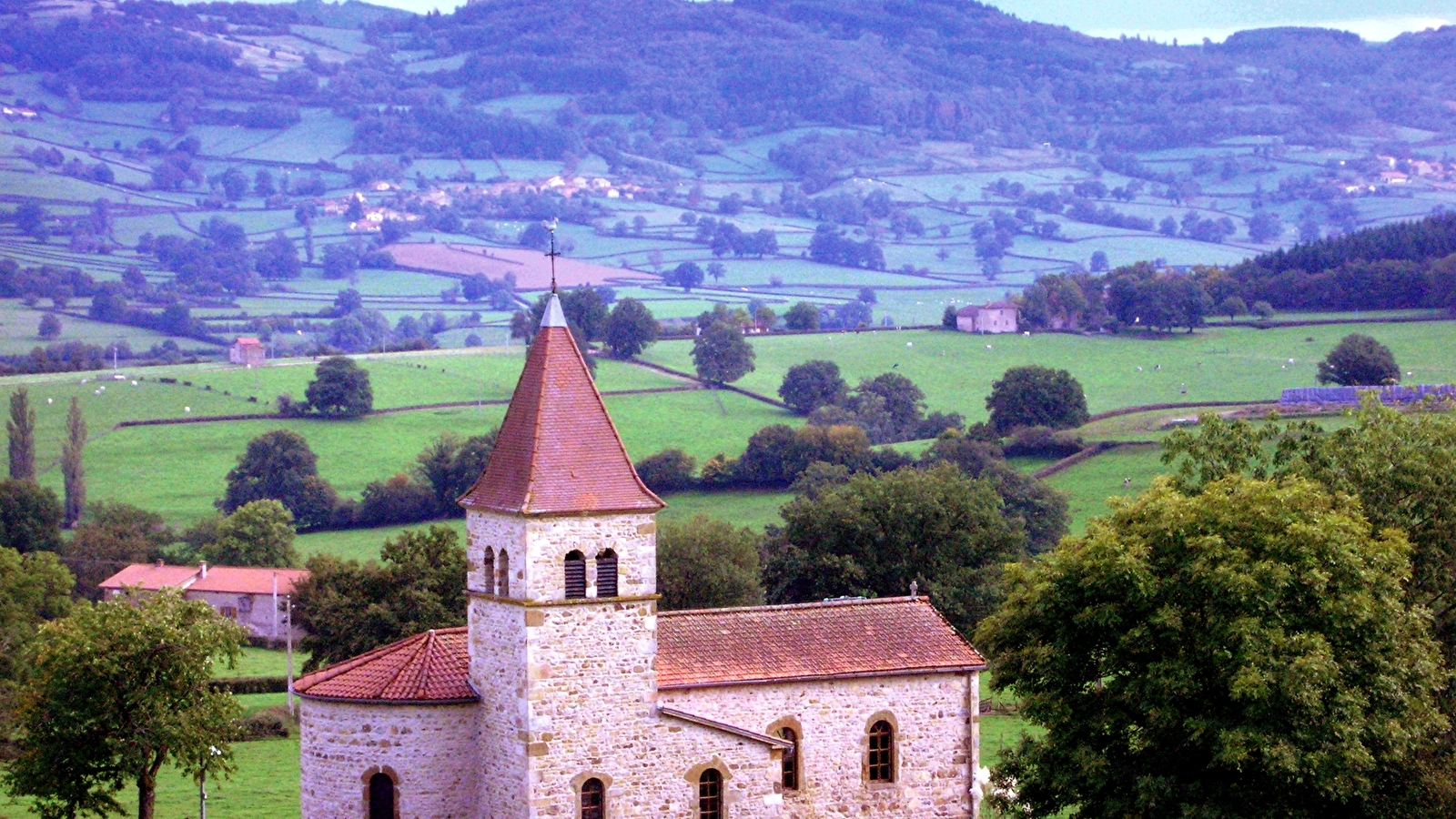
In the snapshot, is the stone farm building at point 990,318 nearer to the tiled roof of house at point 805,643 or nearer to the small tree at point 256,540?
the small tree at point 256,540

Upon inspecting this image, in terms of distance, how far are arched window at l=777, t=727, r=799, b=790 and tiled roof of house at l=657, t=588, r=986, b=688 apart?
1278mm

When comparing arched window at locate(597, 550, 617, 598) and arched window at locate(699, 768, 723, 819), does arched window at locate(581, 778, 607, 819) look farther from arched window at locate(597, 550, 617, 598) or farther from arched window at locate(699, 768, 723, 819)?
arched window at locate(597, 550, 617, 598)

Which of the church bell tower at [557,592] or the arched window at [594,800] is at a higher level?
the church bell tower at [557,592]

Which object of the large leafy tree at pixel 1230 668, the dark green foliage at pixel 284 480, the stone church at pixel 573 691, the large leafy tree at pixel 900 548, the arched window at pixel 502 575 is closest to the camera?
the large leafy tree at pixel 1230 668

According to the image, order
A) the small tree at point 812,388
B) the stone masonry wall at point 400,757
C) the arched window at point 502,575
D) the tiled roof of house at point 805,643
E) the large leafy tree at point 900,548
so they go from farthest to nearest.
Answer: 1. the small tree at point 812,388
2. the large leafy tree at point 900,548
3. the tiled roof of house at point 805,643
4. the stone masonry wall at point 400,757
5. the arched window at point 502,575

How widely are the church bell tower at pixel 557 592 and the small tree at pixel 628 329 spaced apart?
11189 centimetres

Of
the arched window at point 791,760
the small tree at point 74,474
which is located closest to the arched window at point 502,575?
the arched window at point 791,760

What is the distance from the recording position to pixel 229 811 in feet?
160

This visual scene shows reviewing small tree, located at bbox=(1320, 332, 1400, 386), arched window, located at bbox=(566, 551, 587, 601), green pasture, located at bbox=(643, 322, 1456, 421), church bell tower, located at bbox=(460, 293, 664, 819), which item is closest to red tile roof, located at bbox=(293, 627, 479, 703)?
church bell tower, located at bbox=(460, 293, 664, 819)

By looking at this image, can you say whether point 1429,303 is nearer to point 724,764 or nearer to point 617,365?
point 617,365

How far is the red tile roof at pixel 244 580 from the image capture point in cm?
8775

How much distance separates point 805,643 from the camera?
4184cm

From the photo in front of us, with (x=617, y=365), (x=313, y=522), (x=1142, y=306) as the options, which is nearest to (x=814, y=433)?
(x=313, y=522)

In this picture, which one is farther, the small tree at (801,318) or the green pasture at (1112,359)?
the small tree at (801,318)
